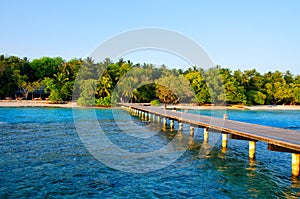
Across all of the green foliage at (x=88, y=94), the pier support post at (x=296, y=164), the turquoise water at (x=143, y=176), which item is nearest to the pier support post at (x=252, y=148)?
Result: the turquoise water at (x=143, y=176)

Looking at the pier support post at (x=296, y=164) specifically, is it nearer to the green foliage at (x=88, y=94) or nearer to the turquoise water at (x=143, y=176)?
the turquoise water at (x=143, y=176)

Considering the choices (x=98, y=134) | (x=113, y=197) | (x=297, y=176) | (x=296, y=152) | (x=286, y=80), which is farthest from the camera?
(x=286, y=80)

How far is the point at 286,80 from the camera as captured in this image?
6625 centimetres

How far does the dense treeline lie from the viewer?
52219 millimetres

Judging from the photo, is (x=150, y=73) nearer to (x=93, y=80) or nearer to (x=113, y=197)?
(x=93, y=80)

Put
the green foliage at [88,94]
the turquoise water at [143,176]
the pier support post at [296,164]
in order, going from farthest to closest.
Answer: the green foliage at [88,94] → the pier support post at [296,164] → the turquoise water at [143,176]

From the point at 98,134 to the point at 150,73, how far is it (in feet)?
124

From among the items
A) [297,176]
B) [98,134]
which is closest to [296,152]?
[297,176]

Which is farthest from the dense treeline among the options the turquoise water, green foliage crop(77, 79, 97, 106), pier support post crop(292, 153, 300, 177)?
pier support post crop(292, 153, 300, 177)

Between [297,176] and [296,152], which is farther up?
[296,152]

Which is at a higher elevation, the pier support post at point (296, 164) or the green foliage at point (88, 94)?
the green foliage at point (88, 94)

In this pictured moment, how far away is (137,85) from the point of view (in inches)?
2087

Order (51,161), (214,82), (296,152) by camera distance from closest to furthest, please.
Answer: (296,152) → (51,161) → (214,82)

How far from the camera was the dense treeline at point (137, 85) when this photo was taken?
52.2 meters
